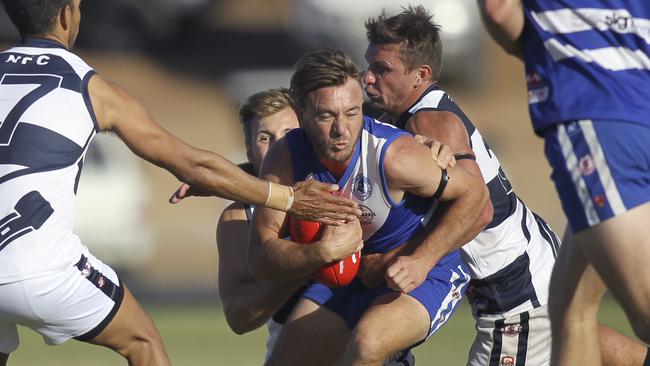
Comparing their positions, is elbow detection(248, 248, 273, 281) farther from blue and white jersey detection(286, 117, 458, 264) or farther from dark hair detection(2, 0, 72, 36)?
dark hair detection(2, 0, 72, 36)

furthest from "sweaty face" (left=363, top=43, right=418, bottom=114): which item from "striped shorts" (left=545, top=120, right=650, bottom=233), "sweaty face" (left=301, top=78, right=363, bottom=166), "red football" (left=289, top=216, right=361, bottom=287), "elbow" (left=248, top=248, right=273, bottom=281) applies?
"striped shorts" (left=545, top=120, right=650, bottom=233)

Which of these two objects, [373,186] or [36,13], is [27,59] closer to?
[36,13]

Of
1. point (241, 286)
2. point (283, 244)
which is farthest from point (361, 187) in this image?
point (241, 286)

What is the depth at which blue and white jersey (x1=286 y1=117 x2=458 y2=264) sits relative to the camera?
5.59 meters

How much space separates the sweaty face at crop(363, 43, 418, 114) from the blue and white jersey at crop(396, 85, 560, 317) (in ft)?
0.34

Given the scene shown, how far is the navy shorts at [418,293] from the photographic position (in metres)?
5.67

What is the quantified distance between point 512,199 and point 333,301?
1181mm

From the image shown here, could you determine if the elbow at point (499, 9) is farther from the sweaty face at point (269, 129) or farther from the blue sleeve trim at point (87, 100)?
the sweaty face at point (269, 129)

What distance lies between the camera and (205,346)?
11.3 m

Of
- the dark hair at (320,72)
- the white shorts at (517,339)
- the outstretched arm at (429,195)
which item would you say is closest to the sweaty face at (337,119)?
the dark hair at (320,72)

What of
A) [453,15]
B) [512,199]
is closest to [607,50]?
[512,199]

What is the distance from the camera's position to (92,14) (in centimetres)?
2205

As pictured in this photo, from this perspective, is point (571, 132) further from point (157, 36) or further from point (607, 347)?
point (157, 36)

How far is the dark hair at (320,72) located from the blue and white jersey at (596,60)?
1269 mm
